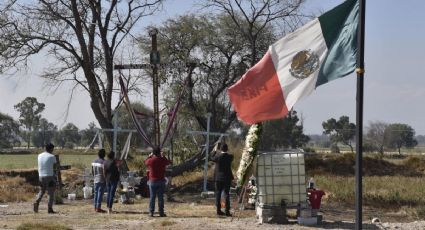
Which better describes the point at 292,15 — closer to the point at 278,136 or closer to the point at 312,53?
the point at 312,53

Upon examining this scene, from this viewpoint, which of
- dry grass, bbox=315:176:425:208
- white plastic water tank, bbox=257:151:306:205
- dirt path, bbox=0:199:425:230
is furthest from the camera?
dry grass, bbox=315:176:425:208

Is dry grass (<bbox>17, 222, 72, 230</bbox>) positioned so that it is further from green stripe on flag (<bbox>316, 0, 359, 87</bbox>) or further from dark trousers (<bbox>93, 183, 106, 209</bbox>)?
green stripe on flag (<bbox>316, 0, 359, 87</bbox>)

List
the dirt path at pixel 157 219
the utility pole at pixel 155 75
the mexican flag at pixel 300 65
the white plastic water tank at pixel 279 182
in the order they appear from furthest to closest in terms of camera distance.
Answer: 1. the utility pole at pixel 155 75
2. the white plastic water tank at pixel 279 182
3. the dirt path at pixel 157 219
4. the mexican flag at pixel 300 65

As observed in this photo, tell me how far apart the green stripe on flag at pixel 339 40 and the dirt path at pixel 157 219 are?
5972 mm

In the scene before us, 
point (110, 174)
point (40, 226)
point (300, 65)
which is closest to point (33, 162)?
point (110, 174)

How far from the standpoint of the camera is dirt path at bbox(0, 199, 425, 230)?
14.6 m

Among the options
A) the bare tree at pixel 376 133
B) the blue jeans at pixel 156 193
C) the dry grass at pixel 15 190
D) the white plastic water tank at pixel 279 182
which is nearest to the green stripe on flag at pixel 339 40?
the white plastic water tank at pixel 279 182

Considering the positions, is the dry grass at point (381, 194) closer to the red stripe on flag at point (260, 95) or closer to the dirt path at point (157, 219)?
the dirt path at point (157, 219)

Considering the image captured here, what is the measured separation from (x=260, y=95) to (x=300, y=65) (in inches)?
35.8

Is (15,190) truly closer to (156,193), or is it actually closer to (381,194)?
(156,193)

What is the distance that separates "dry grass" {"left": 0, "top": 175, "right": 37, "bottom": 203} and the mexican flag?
13.9m

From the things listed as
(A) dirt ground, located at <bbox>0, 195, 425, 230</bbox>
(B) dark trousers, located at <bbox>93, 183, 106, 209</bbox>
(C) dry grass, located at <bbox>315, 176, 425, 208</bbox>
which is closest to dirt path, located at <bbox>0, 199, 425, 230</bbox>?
(A) dirt ground, located at <bbox>0, 195, 425, 230</bbox>

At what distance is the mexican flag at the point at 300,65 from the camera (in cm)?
881

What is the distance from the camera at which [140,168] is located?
98.3 feet
